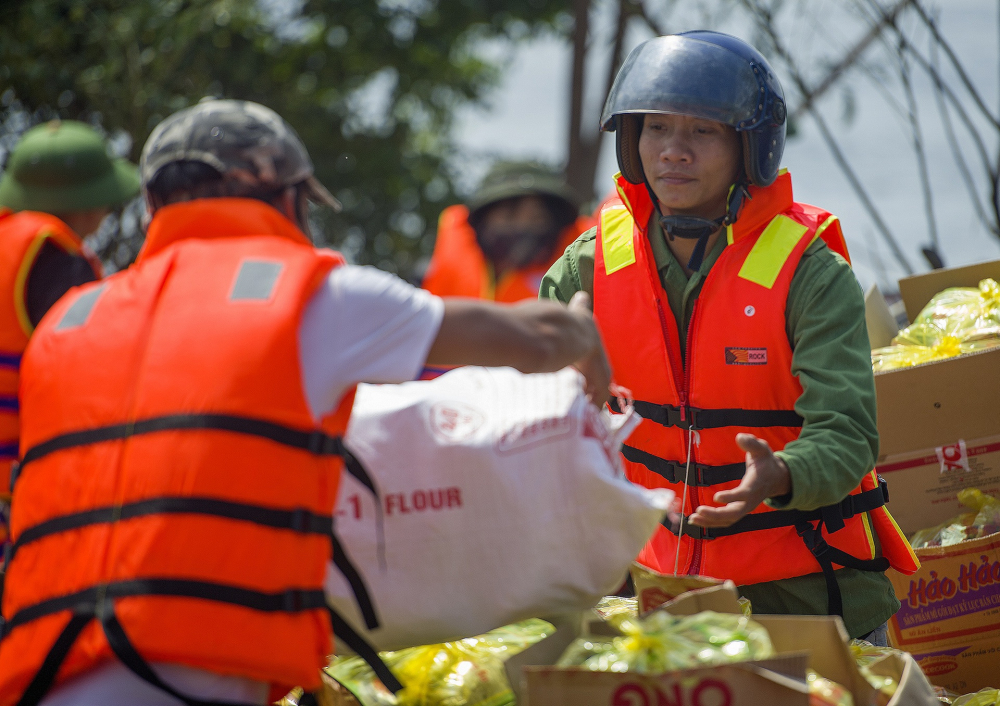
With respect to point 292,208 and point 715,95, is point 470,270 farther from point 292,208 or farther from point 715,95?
point 292,208

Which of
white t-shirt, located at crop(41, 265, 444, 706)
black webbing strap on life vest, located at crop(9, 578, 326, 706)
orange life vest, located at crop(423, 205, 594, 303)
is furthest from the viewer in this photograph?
orange life vest, located at crop(423, 205, 594, 303)

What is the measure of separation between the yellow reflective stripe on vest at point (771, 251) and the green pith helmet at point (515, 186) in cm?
353

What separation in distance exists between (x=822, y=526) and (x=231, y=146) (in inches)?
71.3

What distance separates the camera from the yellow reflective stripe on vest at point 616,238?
310cm

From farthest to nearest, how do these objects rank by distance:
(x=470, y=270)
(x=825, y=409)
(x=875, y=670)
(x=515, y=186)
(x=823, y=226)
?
(x=470, y=270)
(x=515, y=186)
(x=823, y=226)
(x=825, y=409)
(x=875, y=670)

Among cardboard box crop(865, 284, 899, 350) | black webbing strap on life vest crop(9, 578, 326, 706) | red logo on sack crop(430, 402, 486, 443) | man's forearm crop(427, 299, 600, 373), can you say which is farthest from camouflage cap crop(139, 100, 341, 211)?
cardboard box crop(865, 284, 899, 350)

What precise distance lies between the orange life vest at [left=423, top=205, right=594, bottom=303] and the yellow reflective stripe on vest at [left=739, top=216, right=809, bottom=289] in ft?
10.2

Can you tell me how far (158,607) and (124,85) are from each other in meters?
9.42

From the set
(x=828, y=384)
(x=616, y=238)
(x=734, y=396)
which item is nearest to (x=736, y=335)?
(x=734, y=396)

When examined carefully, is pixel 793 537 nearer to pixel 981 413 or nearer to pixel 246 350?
pixel 981 413

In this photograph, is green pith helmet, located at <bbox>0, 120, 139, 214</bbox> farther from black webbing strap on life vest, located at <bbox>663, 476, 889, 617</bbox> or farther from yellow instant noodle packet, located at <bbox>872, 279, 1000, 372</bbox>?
yellow instant noodle packet, located at <bbox>872, 279, 1000, 372</bbox>

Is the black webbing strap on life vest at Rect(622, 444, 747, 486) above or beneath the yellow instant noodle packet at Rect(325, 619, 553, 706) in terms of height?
above

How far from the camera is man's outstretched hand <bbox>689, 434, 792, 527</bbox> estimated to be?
7.75 feet

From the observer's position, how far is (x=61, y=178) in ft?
15.0
